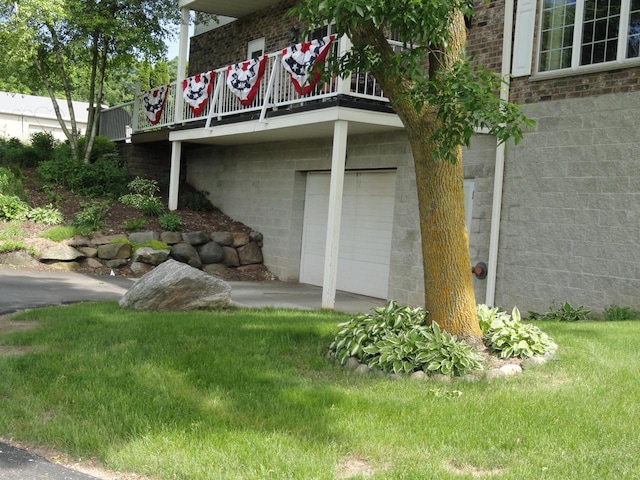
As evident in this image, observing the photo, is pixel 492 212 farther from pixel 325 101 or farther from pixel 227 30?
pixel 227 30

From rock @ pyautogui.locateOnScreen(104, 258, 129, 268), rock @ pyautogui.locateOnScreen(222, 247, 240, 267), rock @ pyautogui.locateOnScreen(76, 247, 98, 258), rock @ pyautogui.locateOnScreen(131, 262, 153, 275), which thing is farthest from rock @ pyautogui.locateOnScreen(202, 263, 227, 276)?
rock @ pyautogui.locateOnScreen(76, 247, 98, 258)

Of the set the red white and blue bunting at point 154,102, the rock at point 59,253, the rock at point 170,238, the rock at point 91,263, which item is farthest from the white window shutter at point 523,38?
the red white and blue bunting at point 154,102

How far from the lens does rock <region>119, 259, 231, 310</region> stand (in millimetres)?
8633

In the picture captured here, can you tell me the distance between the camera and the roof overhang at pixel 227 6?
15.9m

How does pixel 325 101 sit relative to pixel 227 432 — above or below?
above

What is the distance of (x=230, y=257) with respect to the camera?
48.7 ft

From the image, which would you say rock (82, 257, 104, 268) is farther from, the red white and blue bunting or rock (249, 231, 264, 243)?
the red white and blue bunting

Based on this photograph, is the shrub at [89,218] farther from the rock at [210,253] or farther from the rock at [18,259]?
the rock at [210,253]

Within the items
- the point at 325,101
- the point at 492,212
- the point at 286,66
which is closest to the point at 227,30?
the point at 286,66

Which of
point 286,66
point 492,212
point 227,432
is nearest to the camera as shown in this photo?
point 227,432

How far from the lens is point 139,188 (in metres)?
16.6

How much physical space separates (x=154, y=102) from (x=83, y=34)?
2328 millimetres

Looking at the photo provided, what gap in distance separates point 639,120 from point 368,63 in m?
4.36

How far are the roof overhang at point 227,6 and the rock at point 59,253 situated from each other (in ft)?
21.5
